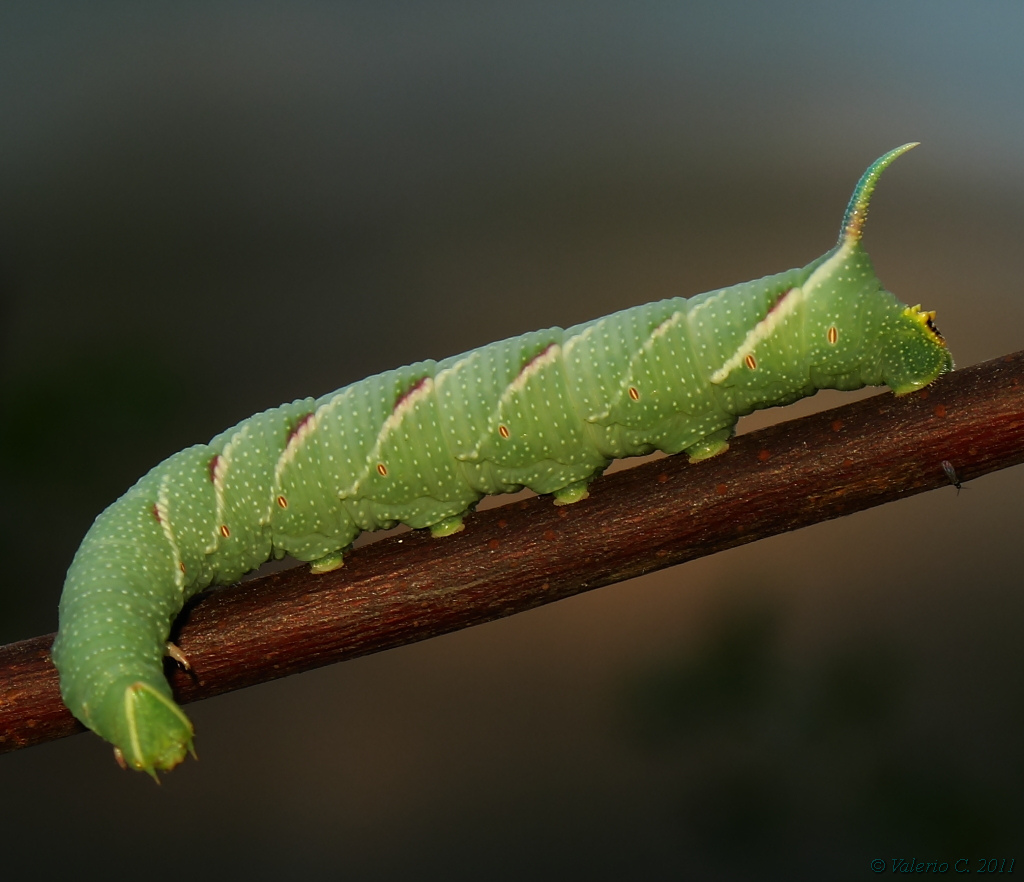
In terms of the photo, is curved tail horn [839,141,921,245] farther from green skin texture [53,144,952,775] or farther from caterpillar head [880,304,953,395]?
caterpillar head [880,304,953,395]

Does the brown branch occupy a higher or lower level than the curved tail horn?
lower

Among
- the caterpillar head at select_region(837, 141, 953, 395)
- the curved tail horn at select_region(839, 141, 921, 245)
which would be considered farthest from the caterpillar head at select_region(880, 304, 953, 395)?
the curved tail horn at select_region(839, 141, 921, 245)

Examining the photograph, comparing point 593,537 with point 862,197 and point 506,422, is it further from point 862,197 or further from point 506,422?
point 862,197

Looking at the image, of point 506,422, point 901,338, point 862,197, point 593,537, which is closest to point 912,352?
point 901,338

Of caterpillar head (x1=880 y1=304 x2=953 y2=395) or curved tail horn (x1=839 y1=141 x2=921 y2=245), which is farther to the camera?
caterpillar head (x1=880 y1=304 x2=953 y2=395)

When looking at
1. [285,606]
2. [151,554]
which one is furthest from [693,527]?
[151,554]

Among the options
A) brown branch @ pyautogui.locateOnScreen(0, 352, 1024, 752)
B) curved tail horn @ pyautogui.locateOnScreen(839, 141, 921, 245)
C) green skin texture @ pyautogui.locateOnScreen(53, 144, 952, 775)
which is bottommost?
brown branch @ pyautogui.locateOnScreen(0, 352, 1024, 752)

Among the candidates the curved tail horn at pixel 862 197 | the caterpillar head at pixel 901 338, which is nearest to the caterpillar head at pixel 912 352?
the caterpillar head at pixel 901 338
